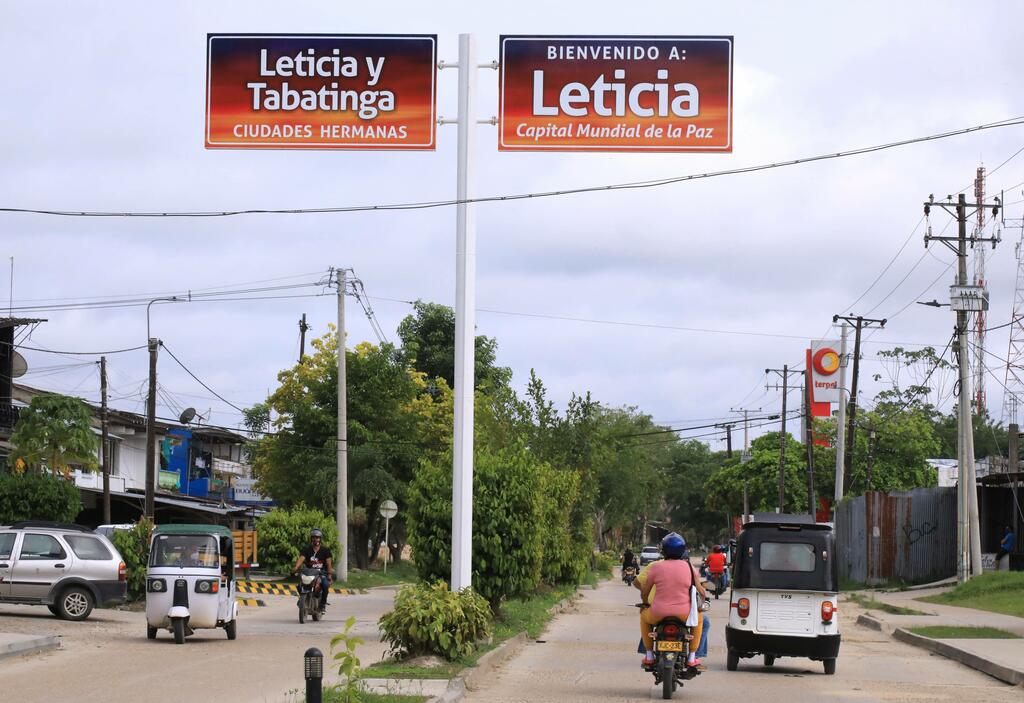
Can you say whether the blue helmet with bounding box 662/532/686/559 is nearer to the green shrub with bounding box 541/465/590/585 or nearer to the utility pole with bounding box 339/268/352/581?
the green shrub with bounding box 541/465/590/585

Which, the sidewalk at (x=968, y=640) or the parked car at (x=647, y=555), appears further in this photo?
the parked car at (x=647, y=555)

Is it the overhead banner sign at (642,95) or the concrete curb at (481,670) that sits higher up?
the overhead banner sign at (642,95)

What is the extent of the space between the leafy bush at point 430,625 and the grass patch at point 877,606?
18206 millimetres

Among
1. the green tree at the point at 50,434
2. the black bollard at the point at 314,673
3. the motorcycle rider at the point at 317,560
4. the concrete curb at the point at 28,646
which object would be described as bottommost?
the concrete curb at the point at 28,646

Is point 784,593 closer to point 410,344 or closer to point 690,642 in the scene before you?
point 690,642

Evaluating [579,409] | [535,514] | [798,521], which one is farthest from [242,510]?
[798,521]

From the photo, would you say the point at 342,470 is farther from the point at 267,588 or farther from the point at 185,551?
the point at 185,551

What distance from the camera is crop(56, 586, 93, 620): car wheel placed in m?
23.9

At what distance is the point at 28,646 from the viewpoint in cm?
1767

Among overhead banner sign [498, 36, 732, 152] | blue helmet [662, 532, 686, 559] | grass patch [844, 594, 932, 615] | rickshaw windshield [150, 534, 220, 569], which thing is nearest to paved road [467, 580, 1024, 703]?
blue helmet [662, 532, 686, 559]

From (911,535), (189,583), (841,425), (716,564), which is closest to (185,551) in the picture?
(189,583)

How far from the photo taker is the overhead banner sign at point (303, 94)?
15.9 m

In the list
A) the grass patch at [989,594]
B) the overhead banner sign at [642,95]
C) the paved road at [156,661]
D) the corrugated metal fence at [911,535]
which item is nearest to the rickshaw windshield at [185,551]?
the paved road at [156,661]

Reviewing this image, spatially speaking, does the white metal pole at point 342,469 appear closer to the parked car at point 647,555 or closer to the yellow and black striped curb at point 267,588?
the yellow and black striped curb at point 267,588
